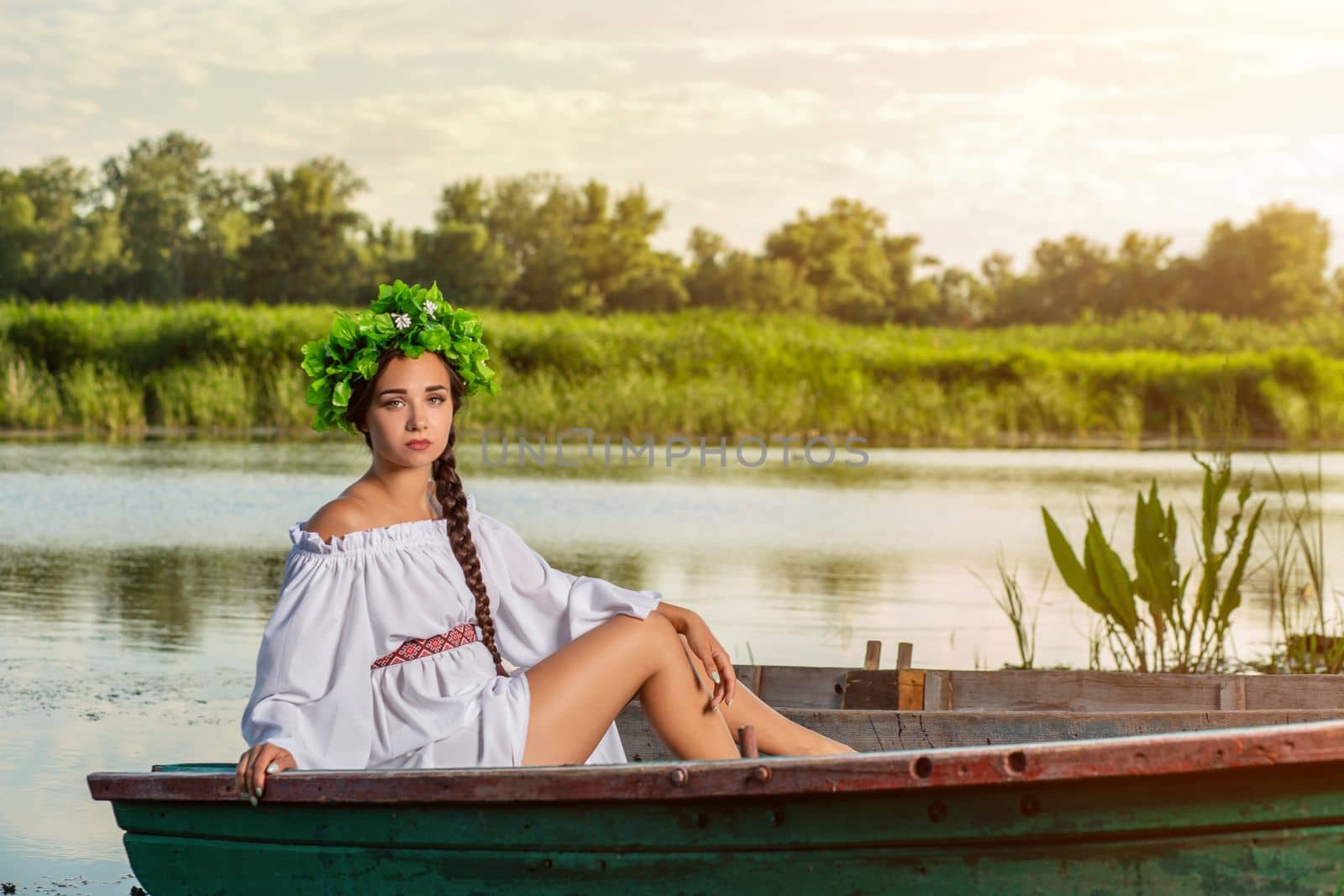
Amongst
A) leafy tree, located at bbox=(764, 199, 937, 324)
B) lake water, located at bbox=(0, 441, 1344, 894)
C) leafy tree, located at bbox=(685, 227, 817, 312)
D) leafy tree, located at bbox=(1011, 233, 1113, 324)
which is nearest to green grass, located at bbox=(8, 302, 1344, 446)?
lake water, located at bbox=(0, 441, 1344, 894)

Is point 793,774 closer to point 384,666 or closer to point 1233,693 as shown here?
point 384,666

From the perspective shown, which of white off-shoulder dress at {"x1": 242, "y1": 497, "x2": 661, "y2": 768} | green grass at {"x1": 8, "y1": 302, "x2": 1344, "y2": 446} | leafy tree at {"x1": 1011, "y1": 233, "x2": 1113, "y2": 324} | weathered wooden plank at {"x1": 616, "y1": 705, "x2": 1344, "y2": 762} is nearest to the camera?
white off-shoulder dress at {"x1": 242, "y1": 497, "x2": 661, "y2": 768}

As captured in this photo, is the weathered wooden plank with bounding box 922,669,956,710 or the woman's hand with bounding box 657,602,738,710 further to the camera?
the weathered wooden plank with bounding box 922,669,956,710

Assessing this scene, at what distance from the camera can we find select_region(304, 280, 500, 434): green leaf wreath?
341 cm

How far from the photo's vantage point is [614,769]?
293 centimetres

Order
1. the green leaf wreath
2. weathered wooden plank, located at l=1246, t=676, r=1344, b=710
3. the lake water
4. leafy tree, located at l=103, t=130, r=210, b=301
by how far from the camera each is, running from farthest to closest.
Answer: leafy tree, located at l=103, t=130, r=210, b=301
the lake water
weathered wooden plank, located at l=1246, t=676, r=1344, b=710
the green leaf wreath

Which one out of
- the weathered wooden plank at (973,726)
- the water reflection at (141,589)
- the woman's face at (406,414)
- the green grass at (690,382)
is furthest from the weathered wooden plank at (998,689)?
the green grass at (690,382)

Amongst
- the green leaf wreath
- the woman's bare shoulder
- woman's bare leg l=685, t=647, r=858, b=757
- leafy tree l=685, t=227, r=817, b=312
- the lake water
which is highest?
leafy tree l=685, t=227, r=817, b=312

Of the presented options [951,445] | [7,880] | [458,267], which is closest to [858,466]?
[951,445]

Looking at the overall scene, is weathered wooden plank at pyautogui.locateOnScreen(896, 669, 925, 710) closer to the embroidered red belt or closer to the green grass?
the embroidered red belt

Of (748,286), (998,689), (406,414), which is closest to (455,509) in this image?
(406,414)

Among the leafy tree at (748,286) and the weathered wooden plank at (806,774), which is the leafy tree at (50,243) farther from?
the weathered wooden plank at (806,774)

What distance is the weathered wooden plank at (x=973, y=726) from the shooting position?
160 inches

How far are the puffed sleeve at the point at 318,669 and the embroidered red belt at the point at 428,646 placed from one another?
0.18ft
